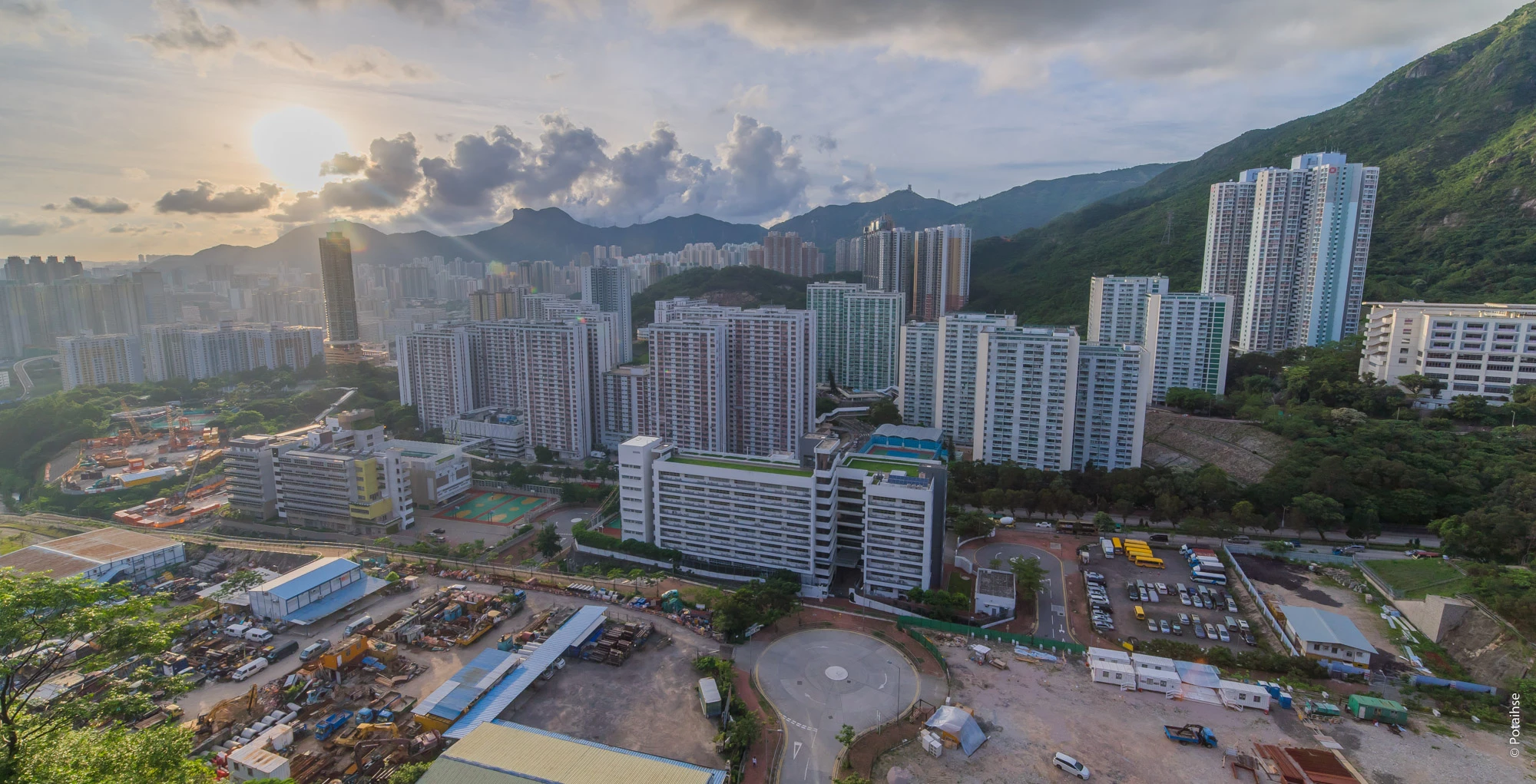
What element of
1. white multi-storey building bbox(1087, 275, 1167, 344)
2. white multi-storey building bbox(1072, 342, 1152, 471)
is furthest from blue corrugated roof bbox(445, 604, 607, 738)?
white multi-storey building bbox(1087, 275, 1167, 344)

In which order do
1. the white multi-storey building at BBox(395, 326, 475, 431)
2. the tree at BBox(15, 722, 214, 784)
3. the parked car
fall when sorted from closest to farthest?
the tree at BBox(15, 722, 214, 784) → the parked car → the white multi-storey building at BBox(395, 326, 475, 431)

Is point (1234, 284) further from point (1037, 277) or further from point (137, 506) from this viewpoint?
point (137, 506)

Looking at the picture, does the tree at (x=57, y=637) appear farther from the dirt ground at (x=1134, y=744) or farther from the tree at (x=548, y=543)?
the tree at (x=548, y=543)

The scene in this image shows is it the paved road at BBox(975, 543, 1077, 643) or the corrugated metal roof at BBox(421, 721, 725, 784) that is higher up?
the corrugated metal roof at BBox(421, 721, 725, 784)

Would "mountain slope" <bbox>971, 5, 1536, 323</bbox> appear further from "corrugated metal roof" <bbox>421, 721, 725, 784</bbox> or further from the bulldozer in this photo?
the bulldozer

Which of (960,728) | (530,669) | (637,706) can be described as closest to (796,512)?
(637,706)

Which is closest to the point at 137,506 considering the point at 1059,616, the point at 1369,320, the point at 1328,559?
the point at 1059,616

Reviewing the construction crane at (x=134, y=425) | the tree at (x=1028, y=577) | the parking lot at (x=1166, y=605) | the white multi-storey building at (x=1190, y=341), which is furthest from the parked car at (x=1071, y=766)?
the construction crane at (x=134, y=425)
